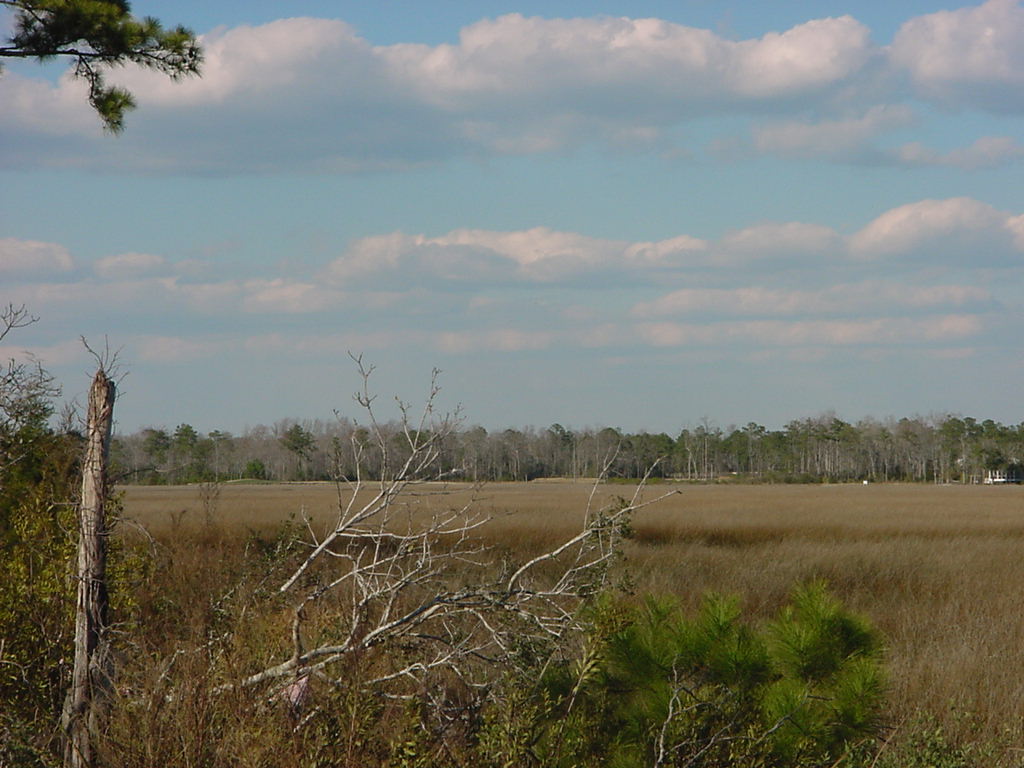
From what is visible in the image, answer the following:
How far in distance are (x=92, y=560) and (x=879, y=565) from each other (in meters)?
16.6

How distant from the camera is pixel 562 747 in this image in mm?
4008

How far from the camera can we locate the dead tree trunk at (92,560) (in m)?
4.65

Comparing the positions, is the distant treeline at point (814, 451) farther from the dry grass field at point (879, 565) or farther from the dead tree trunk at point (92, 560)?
the dead tree trunk at point (92, 560)

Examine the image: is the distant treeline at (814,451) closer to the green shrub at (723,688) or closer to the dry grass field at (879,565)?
the dry grass field at (879,565)

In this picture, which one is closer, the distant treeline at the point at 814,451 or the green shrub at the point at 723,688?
the green shrub at the point at 723,688

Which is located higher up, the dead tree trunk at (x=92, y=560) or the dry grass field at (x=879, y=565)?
the dead tree trunk at (x=92, y=560)

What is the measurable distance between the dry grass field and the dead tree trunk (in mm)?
1559

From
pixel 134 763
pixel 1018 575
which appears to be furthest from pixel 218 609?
pixel 1018 575

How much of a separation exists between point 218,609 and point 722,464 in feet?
390

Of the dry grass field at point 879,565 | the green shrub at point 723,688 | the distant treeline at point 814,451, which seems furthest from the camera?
the distant treeline at point 814,451

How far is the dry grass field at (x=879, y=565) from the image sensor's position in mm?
8734

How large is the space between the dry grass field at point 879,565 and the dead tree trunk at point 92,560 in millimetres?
1559

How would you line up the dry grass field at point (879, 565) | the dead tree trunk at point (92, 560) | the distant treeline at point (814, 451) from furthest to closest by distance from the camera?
the distant treeline at point (814, 451) < the dry grass field at point (879, 565) < the dead tree trunk at point (92, 560)

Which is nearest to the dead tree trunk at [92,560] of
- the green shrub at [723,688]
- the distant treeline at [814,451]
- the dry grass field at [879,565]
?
the dry grass field at [879,565]
